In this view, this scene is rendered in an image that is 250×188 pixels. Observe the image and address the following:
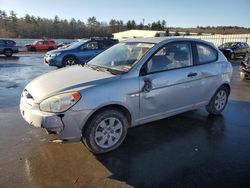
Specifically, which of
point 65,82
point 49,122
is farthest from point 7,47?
point 49,122

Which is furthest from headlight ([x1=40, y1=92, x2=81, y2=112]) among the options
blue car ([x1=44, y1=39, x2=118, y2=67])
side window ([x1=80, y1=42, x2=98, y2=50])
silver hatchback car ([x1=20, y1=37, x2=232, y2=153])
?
side window ([x1=80, y1=42, x2=98, y2=50])

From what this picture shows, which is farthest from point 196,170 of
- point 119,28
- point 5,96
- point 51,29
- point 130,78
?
point 119,28

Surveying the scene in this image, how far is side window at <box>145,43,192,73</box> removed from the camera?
470 centimetres

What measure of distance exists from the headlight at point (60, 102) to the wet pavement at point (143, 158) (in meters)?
0.79

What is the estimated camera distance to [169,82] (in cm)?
482

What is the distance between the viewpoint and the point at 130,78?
4332 millimetres

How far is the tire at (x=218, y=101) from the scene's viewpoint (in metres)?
6.08

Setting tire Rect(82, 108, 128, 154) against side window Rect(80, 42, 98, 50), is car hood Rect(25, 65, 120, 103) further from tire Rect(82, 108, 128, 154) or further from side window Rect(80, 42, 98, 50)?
side window Rect(80, 42, 98, 50)

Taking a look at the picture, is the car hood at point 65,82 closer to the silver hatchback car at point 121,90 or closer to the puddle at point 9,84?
the silver hatchback car at point 121,90

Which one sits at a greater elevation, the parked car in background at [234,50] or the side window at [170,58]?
the side window at [170,58]

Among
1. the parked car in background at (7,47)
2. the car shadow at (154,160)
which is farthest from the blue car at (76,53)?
the parked car in background at (7,47)

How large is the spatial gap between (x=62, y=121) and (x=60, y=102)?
266mm

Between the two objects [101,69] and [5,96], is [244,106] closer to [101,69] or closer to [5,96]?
[101,69]

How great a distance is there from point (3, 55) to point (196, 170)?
2557 cm
